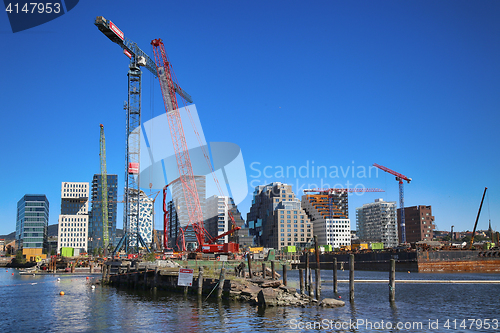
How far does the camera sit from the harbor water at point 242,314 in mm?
31578

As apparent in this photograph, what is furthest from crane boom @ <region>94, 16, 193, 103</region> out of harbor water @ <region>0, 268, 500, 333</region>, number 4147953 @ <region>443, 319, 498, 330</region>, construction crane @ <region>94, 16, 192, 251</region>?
number 4147953 @ <region>443, 319, 498, 330</region>

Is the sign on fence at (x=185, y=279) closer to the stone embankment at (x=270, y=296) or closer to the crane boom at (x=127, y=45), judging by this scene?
the stone embankment at (x=270, y=296)

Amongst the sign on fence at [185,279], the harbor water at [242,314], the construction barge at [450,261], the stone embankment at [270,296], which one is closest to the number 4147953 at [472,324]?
the harbor water at [242,314]

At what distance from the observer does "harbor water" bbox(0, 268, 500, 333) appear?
104ft

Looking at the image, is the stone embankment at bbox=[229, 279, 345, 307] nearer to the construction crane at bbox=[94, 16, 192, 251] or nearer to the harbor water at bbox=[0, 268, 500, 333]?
the harbor water at bbox=[0, 268, 500, 333]

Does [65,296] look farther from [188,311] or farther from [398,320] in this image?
[398,320]

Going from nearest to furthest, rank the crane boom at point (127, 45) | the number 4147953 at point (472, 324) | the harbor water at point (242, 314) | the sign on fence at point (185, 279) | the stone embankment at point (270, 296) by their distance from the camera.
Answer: the harbor water at point (242, 314) → the number 4147953 at point (472, 324) → the stone embankment at point (270, 296) → the sign on fence at point (185, 279) → the crane boom at point (127, 45)

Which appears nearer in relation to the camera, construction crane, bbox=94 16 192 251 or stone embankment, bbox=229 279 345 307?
stone embankment, bbox=229 279 345 307

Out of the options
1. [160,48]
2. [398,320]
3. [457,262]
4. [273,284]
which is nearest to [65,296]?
[273,284]

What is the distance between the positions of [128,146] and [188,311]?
3736 inches

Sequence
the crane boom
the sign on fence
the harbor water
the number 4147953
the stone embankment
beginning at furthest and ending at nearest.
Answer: the crane boom
the sign on fence
the stone embankment
the number 4147953
the harbor water

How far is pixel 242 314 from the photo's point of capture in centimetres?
3619

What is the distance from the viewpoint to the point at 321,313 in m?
36.4

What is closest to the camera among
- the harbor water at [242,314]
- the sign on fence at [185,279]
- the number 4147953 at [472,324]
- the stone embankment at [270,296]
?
the harbor water at [242,314]
